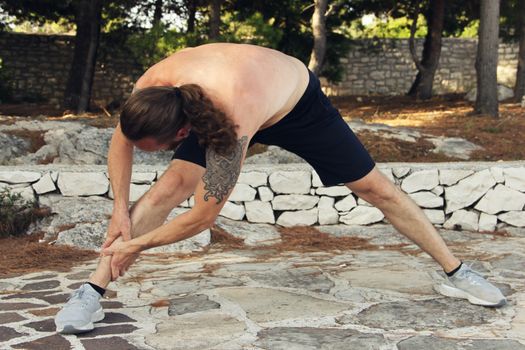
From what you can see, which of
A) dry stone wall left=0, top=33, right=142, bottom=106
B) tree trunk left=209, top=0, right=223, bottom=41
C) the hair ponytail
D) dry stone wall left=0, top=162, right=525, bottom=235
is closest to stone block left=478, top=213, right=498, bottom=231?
dry stone wall left=0, top=162, right=525, bottom=235

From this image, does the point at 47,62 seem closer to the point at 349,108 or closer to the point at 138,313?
the point at 349,108

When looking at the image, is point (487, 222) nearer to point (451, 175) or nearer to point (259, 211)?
point (451, 175)

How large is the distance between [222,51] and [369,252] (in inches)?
108

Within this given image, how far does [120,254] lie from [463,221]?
3.85m

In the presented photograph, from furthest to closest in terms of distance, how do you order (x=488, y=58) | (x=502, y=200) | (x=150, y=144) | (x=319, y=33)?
(x=319, y=33) < (x=488, y=58) < (x=502, y=200) < (x=150, y=144)

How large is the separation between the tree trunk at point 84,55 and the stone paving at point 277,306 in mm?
9177

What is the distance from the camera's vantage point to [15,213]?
610cm

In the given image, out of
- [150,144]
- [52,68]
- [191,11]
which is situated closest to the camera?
[150,144]

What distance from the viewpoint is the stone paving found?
328 centimetres

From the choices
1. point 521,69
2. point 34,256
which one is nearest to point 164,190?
point 34,256

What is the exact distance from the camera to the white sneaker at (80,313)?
3.34m

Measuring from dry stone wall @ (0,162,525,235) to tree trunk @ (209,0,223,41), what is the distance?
633cm

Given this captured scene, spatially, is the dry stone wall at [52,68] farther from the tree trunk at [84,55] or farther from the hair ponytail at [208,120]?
the hair ponytail at [208,120]

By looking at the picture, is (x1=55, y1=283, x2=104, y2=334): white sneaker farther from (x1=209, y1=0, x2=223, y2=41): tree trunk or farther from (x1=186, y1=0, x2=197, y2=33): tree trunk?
(x1=186, y1=0, x2=197, y2=33): tree trunk
